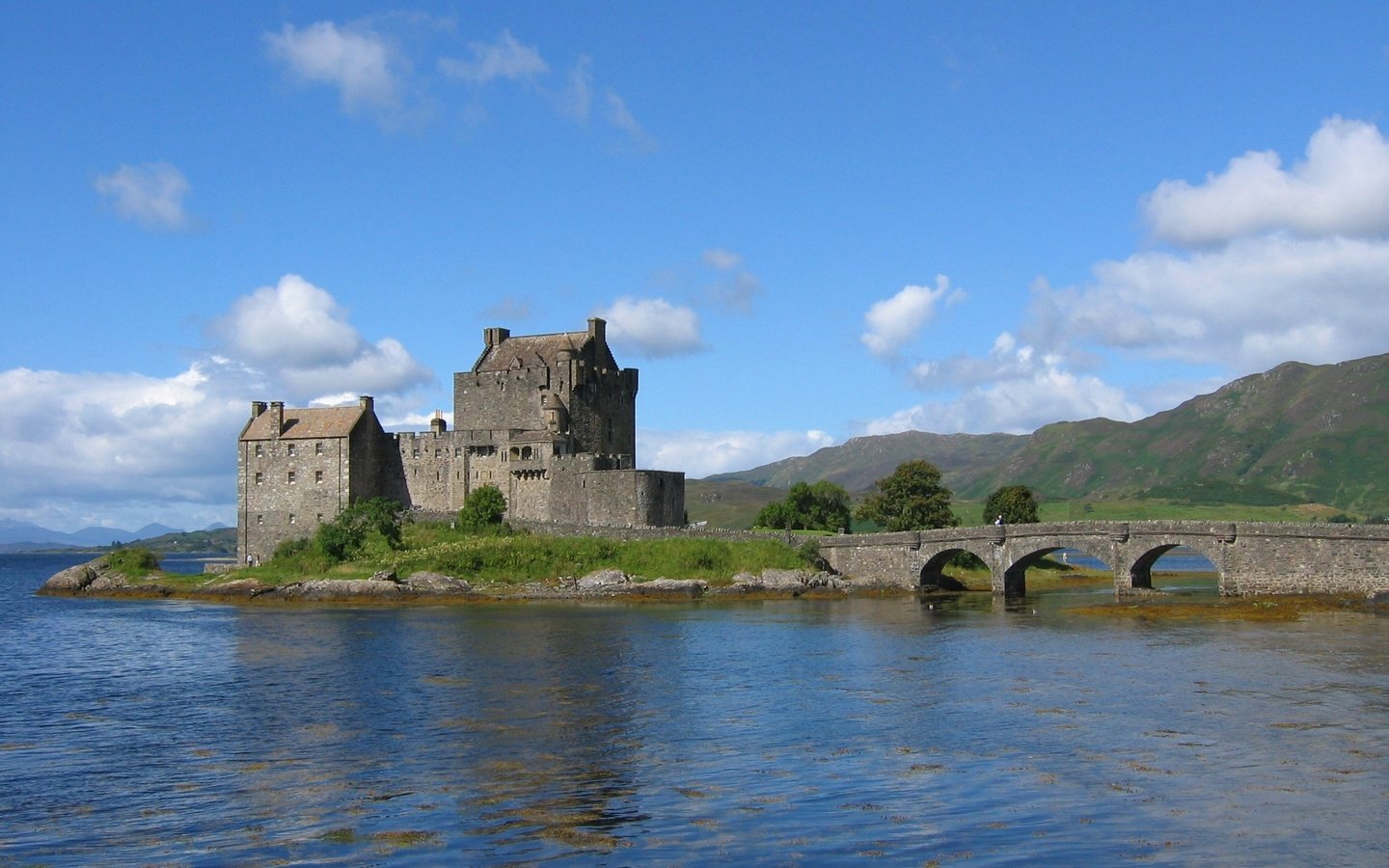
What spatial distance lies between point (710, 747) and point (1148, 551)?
39.7 metres

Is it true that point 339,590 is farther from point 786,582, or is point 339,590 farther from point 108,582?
point 786,582

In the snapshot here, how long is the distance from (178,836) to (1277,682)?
24362 mm

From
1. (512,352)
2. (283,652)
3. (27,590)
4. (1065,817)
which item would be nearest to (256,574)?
(512,352)

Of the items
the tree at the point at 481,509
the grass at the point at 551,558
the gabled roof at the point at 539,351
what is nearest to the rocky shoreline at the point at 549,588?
the grass at the point at 551,558

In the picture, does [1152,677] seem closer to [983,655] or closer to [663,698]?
[983,655]

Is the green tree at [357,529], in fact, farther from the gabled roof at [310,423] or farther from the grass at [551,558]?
the gabled roof at [310,423]

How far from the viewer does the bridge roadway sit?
2015 inches

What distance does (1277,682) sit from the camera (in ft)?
100

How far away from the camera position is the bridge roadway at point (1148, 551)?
51188 mm

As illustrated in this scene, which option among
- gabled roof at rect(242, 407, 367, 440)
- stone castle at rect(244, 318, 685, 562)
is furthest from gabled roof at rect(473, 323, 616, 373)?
gabled roof at rect(242, 407, 367, 440)

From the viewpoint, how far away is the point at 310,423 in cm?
7362

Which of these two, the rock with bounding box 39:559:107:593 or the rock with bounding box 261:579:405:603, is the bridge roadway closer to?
the rock with bounding box 261:579:405:603

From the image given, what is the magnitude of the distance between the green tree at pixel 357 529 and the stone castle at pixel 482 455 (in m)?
2.55

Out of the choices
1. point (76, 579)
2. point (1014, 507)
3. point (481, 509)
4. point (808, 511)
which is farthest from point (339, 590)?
point (1014, 507)
